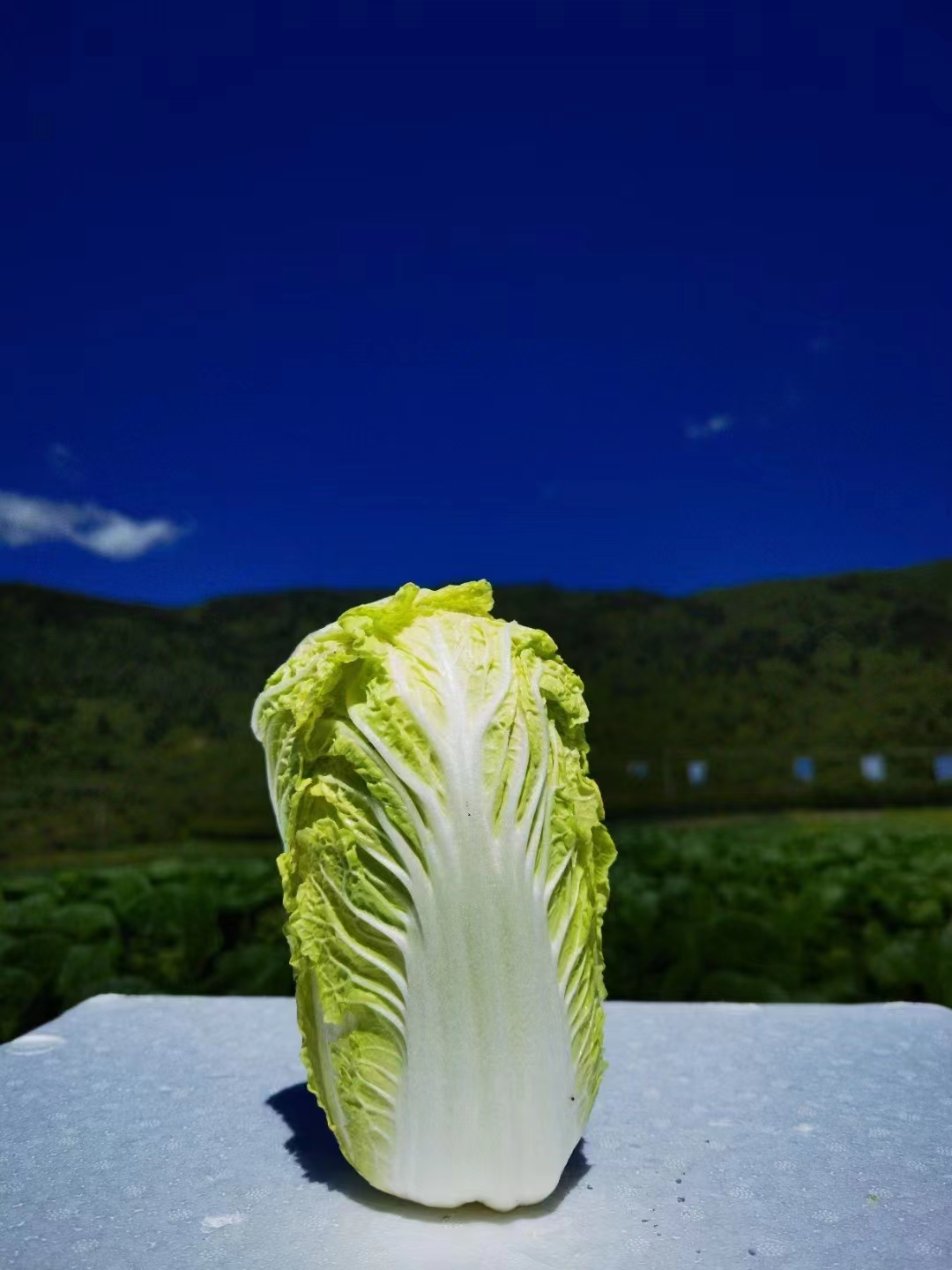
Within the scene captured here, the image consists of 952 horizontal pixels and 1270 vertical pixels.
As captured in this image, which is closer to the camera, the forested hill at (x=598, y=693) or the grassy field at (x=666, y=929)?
the grassy field at (x=666, y=929)

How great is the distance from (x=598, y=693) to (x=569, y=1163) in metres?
10.7

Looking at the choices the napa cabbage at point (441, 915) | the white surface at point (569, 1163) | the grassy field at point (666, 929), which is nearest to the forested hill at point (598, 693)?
the grassy field at point (666, 929)

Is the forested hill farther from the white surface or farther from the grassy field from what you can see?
the white surface

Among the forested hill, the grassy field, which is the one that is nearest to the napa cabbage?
the grassy field

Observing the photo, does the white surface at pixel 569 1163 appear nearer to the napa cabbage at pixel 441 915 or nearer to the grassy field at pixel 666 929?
the napa cabbage at pixel 441 915

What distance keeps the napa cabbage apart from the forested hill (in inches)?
389

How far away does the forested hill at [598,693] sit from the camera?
13.7 metres

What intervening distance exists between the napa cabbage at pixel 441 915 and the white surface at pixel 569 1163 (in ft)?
1.02

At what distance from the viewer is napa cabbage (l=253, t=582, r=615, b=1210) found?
3801 mm

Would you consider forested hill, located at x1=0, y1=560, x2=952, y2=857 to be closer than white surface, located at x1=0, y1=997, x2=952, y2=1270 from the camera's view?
No

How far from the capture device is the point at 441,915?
150 inches

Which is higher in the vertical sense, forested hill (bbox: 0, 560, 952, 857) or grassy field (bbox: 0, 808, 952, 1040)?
forested hill (bbox: 0, 560, 952, 857)

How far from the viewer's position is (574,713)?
4457mm

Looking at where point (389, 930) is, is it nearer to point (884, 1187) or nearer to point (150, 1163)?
point (150, 1163)
